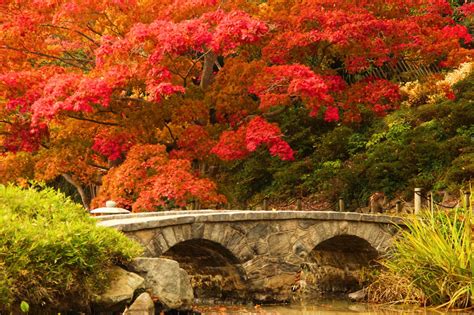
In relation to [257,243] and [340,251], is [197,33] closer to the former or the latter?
[257,243]

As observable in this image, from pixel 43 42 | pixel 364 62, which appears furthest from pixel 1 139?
pixel 364 62

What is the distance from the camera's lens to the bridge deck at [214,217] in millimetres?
13415

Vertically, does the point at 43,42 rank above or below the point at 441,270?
above

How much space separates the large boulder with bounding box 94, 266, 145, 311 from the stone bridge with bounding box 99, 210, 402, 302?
9.86 ft

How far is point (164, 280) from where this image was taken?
444 inches

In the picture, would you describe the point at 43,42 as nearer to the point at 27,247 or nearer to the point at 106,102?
the point at 106,102

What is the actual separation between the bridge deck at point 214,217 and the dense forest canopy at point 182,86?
176 centimetres

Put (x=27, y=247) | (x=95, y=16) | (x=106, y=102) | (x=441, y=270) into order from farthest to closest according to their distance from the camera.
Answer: (x=95, y=16) < (x=106, y=102) < (x=441, y=270) < (x=27, y=247)

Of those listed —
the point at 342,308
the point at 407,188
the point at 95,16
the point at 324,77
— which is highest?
the point at 95,16

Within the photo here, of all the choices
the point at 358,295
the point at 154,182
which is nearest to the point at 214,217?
the point at 154,182

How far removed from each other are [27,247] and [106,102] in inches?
290

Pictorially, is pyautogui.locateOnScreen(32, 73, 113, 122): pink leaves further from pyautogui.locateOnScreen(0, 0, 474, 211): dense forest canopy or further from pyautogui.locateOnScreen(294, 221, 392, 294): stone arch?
pyautogui.locateOnScreen(294, 221, 392, 294): stone arch

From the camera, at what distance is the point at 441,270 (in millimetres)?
13922

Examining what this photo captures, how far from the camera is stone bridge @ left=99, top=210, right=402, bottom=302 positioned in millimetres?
14508
